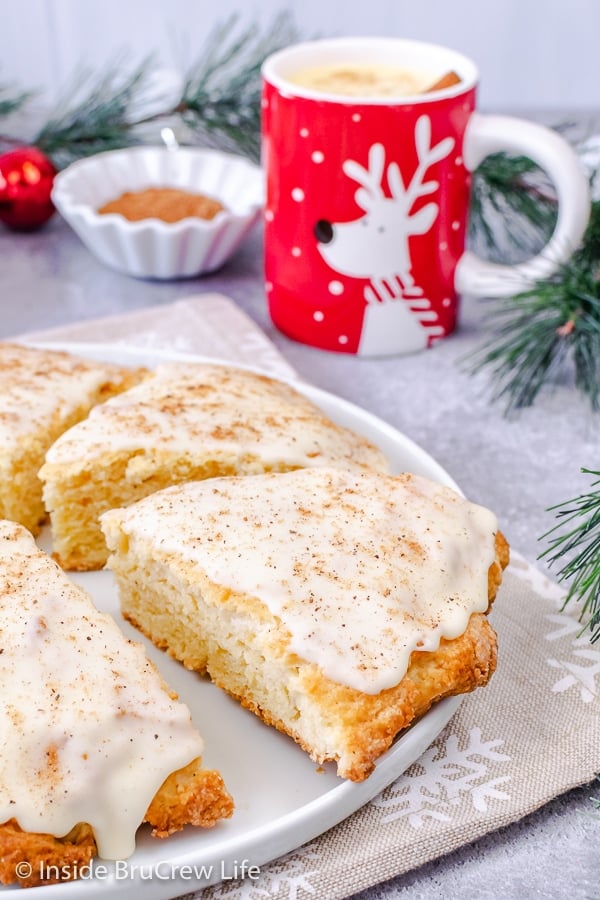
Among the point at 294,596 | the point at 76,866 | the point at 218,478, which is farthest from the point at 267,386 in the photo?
the point at 76,866

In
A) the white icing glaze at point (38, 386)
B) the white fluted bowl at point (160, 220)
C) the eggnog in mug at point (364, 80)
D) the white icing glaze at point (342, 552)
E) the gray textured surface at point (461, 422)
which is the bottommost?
the gray textured surface at point (461, 422)

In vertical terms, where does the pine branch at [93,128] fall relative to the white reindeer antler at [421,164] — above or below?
below

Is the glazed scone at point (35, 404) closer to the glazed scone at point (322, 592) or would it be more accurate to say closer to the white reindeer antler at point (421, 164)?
the glazed scone at point (322, 592)

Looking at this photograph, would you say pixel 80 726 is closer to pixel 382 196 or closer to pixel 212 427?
pixel 212 427

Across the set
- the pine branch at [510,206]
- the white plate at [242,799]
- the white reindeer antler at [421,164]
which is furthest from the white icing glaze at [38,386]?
the pine branch at [510,206]

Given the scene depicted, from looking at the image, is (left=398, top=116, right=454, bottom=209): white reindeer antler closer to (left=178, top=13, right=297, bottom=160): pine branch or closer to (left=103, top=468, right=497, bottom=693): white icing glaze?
(left=103, top=468, right=497, bottom=693): white icing glaze

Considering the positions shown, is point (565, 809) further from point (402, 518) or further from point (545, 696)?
point (402, 518)

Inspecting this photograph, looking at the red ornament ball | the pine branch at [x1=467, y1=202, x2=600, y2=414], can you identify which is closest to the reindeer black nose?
the pine branch at [x1=467, y1=202, x2=600, y2=414]
